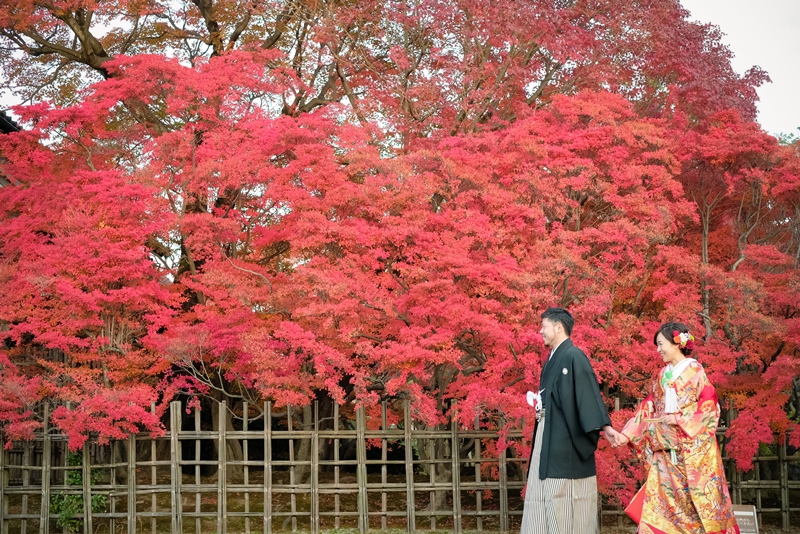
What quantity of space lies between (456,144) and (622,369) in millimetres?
3250

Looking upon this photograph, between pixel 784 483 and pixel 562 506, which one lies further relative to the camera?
pixel 784 483

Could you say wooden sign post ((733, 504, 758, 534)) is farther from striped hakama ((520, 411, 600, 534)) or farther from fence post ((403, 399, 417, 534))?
fence post ((403, 399, 417, 534))

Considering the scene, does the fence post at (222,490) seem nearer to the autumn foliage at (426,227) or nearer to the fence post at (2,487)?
the autumn foliage at (426,227)

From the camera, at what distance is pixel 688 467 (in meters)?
5.58

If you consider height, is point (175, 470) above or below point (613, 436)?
below

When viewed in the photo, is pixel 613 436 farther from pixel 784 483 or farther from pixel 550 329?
pixel 784 483

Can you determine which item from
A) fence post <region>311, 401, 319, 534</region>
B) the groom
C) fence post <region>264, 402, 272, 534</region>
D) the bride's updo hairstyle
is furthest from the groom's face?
fence post <region>264, 402, 272, 534</region>

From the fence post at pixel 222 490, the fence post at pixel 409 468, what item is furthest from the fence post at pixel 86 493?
the fence post at pixel 409 468

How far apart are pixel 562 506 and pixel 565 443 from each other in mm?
350

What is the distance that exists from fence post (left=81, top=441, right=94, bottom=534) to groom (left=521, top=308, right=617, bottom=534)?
7016mm

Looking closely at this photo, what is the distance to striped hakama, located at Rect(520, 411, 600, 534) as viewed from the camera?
5.08 metres

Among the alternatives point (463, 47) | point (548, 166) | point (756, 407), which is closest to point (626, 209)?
point (548, 166)

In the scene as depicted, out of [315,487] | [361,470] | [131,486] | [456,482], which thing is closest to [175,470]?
[131,486]

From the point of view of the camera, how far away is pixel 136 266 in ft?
33.8
